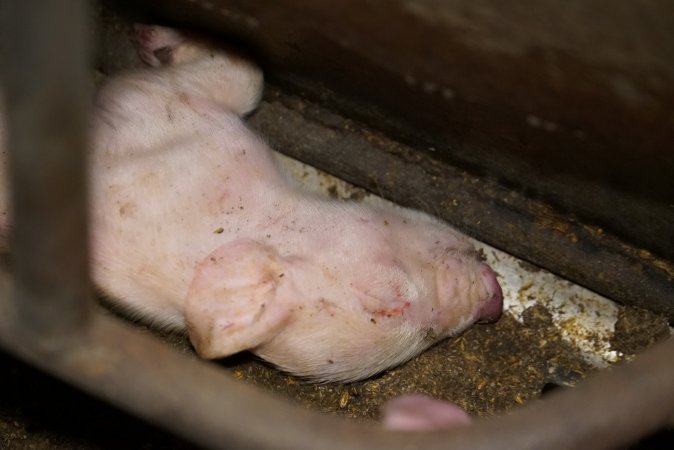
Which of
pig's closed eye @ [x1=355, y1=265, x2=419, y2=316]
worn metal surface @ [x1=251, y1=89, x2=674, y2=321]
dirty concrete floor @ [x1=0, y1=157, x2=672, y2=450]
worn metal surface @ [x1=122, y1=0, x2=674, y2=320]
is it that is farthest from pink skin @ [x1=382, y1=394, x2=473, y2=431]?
worn metal surface @ [x1=251, y1=89, x2=674, y2=321]

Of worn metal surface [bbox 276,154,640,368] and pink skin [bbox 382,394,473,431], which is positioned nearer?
pink skin [bbox 382,394,473,431]

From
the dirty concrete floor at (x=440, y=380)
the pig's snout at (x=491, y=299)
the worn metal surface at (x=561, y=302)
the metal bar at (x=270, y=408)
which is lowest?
the dirty concrete floor at (x=440, y=380)

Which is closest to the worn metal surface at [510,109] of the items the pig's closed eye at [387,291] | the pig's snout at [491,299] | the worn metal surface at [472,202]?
the worn metal surface at [472,202]

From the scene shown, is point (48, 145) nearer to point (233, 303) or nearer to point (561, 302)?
point (233, 303)

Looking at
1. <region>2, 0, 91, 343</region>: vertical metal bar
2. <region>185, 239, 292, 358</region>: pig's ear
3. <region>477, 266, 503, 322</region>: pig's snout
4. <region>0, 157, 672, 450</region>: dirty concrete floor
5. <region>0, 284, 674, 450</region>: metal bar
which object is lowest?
<region>0, 157, 672, 450</region>: dirty concrete floor

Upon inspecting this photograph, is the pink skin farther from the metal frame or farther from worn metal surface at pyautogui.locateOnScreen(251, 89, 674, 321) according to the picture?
worn metal surface at pyautogui.locateOnScreen(251, 89, 674, 321)

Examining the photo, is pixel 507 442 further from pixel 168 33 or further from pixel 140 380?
pixel 168 33

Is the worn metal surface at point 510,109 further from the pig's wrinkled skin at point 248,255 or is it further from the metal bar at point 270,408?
the metal bar at point 270,408
